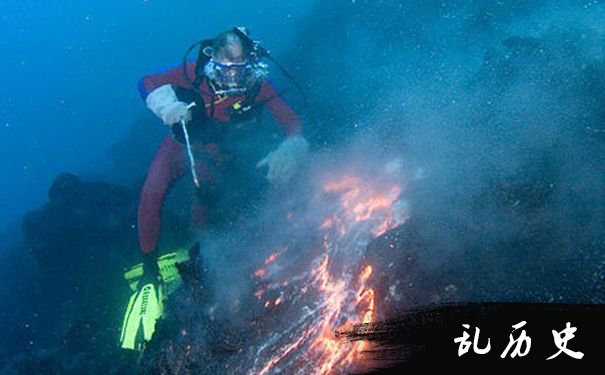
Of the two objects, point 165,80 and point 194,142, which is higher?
point 165,80

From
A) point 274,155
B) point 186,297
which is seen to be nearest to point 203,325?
point 186,297

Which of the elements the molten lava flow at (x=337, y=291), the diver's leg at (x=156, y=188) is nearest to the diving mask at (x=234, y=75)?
the diver's leg at (x=156, y=188)

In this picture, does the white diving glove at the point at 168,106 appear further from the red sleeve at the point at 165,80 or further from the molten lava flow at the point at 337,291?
the molten lava flow at the point at 337,291

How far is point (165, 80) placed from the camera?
26.3 ft

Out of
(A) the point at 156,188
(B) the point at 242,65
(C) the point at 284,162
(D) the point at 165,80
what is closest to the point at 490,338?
(C) the point at 284,162

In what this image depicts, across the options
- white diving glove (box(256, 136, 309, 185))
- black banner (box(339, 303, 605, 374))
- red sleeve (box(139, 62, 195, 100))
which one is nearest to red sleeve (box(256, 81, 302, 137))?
white diving glove (box(256, 136, 309, 185))

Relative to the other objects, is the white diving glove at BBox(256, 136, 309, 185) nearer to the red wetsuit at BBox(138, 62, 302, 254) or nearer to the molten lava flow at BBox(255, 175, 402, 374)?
the red wetsuit at BBox(138, 62, 302, 254)

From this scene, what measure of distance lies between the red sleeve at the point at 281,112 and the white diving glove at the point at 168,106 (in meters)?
1.78

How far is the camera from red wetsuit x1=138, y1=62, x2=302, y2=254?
292 inches

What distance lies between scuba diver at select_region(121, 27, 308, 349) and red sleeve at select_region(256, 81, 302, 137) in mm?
20

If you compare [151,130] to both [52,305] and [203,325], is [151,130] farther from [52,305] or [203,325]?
[203,325]

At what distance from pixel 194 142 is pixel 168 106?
4.82 ft

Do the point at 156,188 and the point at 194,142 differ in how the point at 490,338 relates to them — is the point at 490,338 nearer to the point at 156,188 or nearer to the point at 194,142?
the point at 156,188

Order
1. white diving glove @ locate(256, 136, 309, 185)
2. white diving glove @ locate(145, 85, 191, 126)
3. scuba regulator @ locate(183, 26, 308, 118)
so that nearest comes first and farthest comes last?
white diving glove @ locate(145, 85, 191, 126), white diving glove @ locate(256, 136, 309, 185), scuba regulator @ locate(183, 26, 308, 118)
